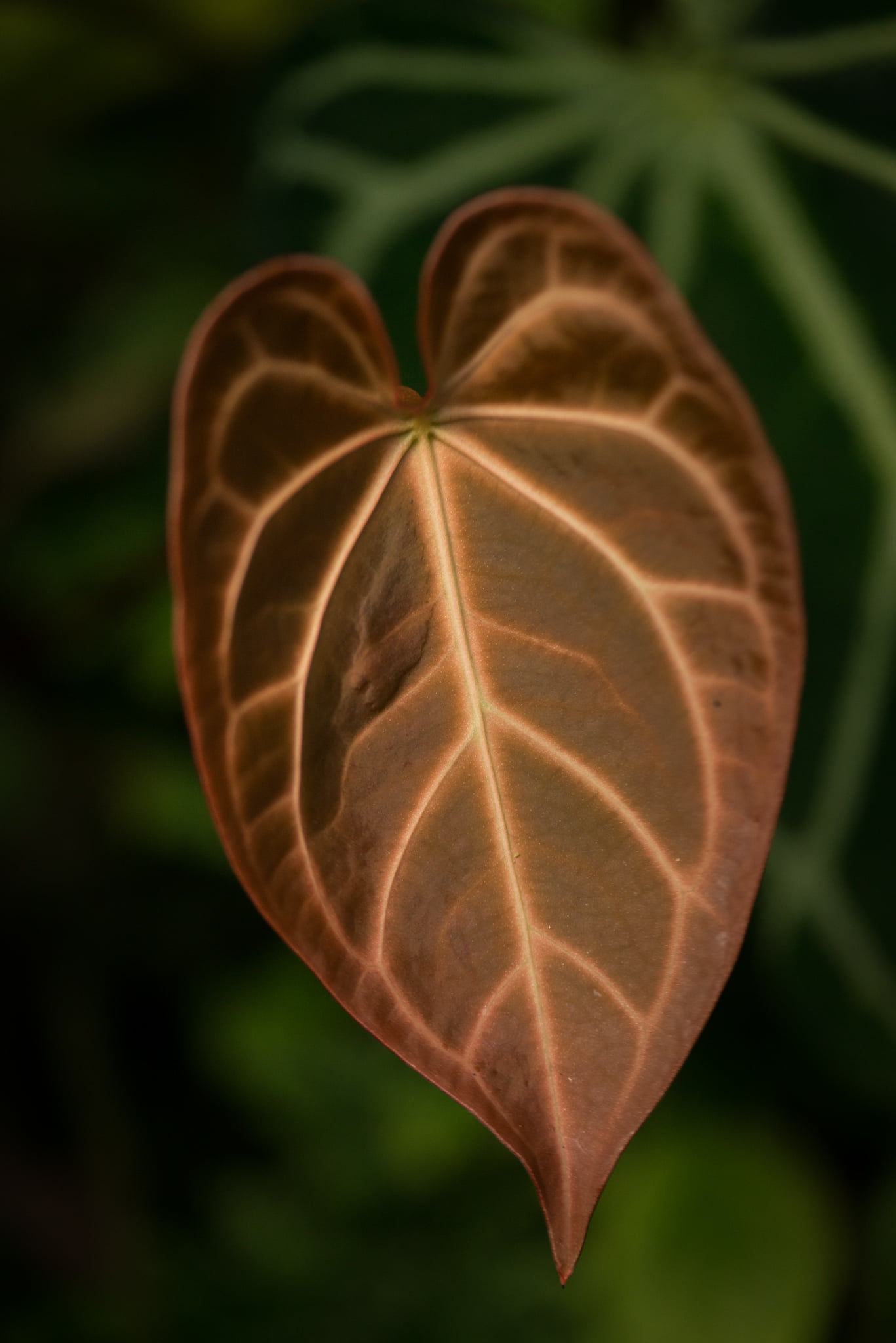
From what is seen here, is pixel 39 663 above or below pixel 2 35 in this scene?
below

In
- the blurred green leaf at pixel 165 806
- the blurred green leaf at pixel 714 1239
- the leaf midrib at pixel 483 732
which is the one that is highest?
the leaf midrib at pixel 483 732

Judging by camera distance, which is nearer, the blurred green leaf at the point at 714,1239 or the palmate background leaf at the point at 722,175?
the palmate background leaf at the point at 722,175

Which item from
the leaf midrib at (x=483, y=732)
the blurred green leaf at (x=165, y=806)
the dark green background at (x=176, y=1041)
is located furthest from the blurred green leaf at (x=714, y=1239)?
the leaf midrib at (x=483, y=732)

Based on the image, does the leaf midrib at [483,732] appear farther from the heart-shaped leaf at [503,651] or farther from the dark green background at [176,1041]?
the dark green background at [176,1041]

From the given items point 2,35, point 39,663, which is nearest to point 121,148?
point 2,35

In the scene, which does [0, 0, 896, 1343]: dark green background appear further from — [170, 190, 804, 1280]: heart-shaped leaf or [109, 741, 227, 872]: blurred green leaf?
[170, 190, 804, 1280]: heart-shaped leaf

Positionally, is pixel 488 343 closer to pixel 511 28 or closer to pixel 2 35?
pixel 511 28

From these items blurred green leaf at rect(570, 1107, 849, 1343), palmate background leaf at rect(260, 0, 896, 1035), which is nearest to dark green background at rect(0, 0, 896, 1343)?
blurred green leaf at rect(570, 1107, 849, 1343)
